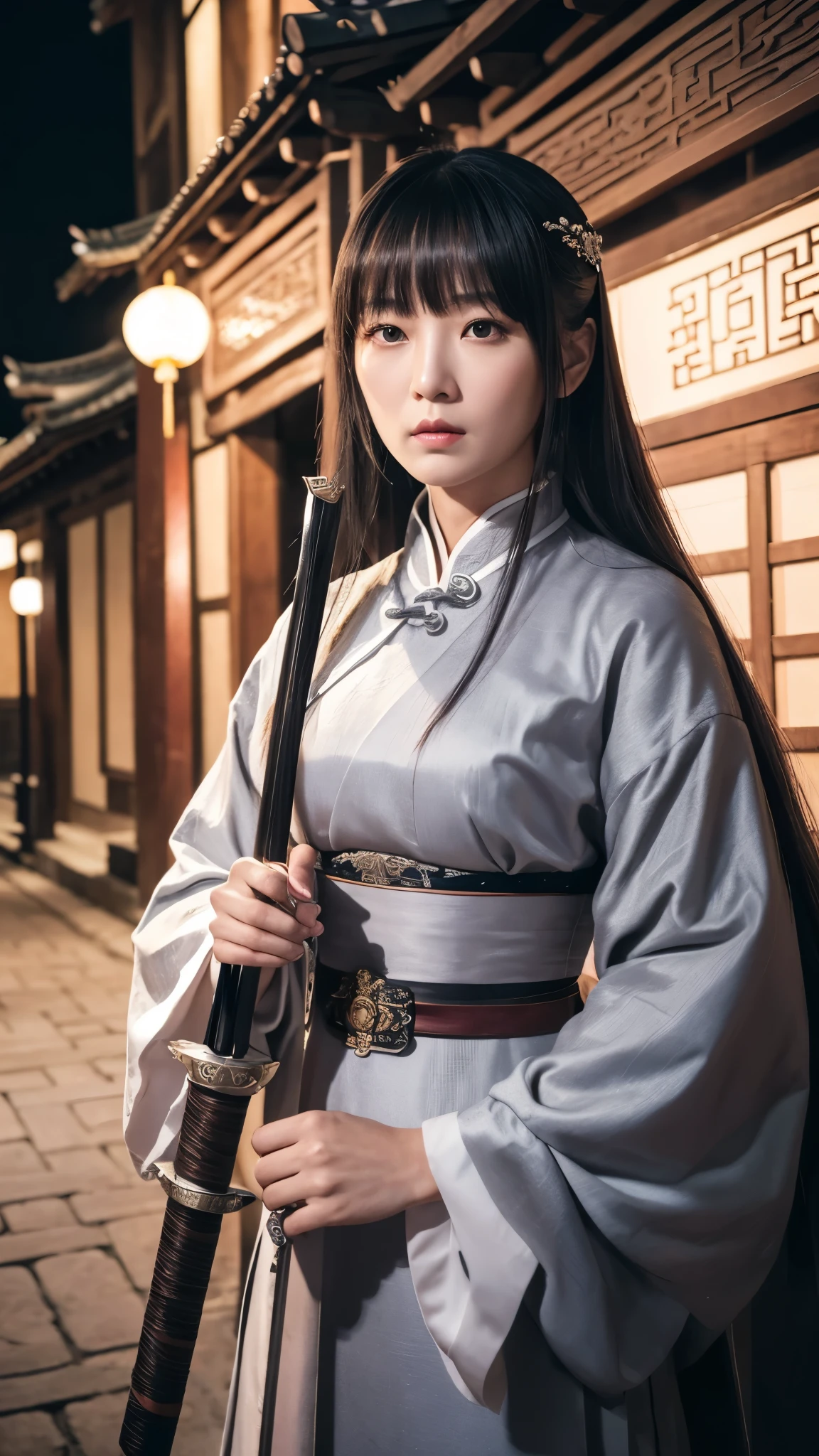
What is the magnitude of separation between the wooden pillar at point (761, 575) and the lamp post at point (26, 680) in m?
12.2

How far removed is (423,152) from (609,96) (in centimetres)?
162

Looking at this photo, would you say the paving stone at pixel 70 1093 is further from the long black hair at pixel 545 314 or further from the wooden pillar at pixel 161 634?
the long black hair at pixel 545 314

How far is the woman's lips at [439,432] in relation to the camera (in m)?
1.37

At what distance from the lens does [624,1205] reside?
1154 mm

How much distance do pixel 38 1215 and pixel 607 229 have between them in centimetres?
391

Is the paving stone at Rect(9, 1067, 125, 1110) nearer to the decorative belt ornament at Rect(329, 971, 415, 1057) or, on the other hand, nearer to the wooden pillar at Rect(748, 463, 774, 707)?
the wooden pillar at Rect(748, 463, 774, 707)

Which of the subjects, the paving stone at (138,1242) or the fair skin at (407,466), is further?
the paving stone at (138,1242)

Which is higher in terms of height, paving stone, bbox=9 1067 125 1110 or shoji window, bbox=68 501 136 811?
shoji window, bbox=68 501 136 811

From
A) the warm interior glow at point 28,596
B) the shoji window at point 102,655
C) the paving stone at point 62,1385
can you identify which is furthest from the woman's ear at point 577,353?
the warm interior glow at point 28,596

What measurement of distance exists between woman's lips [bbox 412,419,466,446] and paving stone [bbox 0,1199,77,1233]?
3.75 metres

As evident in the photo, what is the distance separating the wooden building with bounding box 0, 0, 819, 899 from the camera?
2.19 m

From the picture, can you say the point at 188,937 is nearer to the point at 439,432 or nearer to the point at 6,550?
the point at 439,432

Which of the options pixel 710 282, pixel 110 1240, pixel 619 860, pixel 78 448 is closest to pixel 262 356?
pixel 710 282

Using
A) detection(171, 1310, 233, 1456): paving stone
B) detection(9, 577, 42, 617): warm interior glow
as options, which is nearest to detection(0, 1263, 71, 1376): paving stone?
detection(171, 1310, 233, 1456): paving stone
